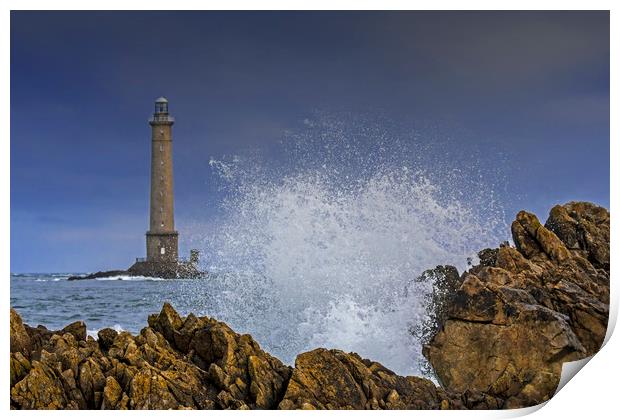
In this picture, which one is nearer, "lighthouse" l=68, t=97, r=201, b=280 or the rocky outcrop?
the rocky outcrop

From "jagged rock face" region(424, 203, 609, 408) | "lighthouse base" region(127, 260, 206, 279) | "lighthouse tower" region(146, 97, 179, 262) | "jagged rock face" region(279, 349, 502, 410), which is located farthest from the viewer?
"lighthouse base" region(127, 260, 206, 279)

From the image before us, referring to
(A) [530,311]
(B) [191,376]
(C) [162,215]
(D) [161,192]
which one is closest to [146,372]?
(B) [191,376]

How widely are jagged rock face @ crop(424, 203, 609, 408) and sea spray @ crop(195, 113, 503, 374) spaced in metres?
0.38

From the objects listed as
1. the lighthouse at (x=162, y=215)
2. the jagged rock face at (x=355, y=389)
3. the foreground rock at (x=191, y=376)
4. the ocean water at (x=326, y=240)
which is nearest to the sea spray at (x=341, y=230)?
the ocean water at (x=326, y=240)

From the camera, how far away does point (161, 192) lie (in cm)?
763

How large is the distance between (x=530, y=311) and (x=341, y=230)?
5.63ft

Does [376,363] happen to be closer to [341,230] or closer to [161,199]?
[341,230]

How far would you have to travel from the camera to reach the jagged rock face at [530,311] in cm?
688

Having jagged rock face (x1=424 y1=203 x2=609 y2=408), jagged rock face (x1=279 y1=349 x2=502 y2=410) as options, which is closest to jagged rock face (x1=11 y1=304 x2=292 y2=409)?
jagged rock face (x1=279 y1=349 x2=502 y2=410)

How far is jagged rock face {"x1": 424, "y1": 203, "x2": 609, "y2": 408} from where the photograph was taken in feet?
22.6

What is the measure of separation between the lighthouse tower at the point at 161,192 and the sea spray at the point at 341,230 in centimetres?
40

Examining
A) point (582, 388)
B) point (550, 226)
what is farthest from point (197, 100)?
point (582, 388)

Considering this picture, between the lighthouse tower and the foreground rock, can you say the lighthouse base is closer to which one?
the lighthouse tower

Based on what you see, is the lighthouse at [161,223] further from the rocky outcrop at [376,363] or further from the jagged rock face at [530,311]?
the jagged rock face at [530,311]
